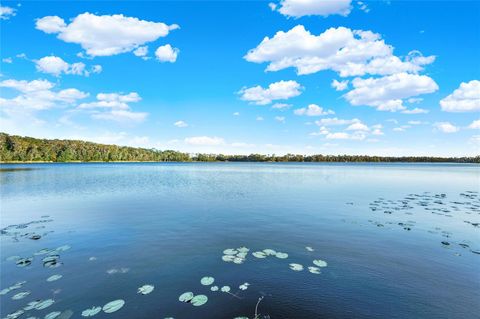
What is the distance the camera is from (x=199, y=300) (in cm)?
980

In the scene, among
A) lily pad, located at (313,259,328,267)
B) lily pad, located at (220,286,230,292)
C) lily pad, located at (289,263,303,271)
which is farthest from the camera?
lily pad, located at (313,259,328,267)

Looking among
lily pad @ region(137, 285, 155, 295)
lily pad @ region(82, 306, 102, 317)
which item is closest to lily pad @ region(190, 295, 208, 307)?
lily pad @ region(137, 285, 155, 295)

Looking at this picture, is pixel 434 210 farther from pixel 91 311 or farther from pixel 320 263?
pixel 91 311

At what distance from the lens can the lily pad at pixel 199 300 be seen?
31.5ft

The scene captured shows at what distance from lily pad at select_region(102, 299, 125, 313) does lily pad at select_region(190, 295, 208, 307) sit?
2417 millimetres

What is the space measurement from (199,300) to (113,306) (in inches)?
114

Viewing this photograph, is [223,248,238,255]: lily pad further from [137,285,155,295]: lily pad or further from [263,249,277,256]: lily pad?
[137,285,155,295]: lily pad

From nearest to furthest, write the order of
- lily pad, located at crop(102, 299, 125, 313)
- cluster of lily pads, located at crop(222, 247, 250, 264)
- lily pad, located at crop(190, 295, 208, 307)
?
lily pad, located at crop(102, 299, 125, 313) < lily pad, located at crop(190, 295, 208, 307) < cluster of lily pads, located at crop(222, 247, 250, 264)

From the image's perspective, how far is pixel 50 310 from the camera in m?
9.15

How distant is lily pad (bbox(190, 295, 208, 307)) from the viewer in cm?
961

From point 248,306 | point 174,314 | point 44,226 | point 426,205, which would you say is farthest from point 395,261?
point 44,226

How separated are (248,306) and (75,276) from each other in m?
7.68

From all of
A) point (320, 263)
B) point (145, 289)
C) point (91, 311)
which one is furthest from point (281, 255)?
point (91, 311)

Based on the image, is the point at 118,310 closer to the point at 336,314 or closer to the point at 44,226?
the point at 336,314
